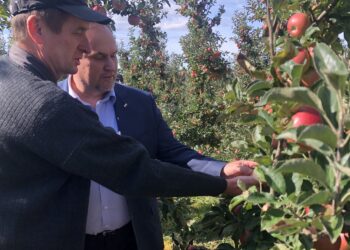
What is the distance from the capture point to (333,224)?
875 millimetres

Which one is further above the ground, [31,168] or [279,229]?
[279,229]

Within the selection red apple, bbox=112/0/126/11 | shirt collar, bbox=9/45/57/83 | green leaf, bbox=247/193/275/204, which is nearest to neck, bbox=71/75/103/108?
shirt collar, bbox=9/45/57/83

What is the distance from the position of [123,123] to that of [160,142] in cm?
19

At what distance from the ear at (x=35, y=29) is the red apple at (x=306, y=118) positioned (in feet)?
2.79

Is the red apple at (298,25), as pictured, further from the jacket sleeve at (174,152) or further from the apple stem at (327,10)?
the jacket sleeve at (174,152)

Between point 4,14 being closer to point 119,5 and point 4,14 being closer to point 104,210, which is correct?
point 119,5

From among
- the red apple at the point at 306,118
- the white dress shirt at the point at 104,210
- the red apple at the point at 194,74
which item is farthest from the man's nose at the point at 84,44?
the red apple at the point at 194,74

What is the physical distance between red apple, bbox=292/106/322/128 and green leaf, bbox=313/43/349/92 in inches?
9.2

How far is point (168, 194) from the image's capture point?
1.47 metres

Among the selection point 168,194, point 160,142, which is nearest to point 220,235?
point 168,194

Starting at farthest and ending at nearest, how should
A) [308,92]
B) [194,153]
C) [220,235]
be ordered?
1. [194,153]
2. [220,235]
3. [308,92]

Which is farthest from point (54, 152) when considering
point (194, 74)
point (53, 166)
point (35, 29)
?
point (194, 74)

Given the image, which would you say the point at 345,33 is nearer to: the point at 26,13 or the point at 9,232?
the point at 26,13

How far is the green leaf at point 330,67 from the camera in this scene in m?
0.76
